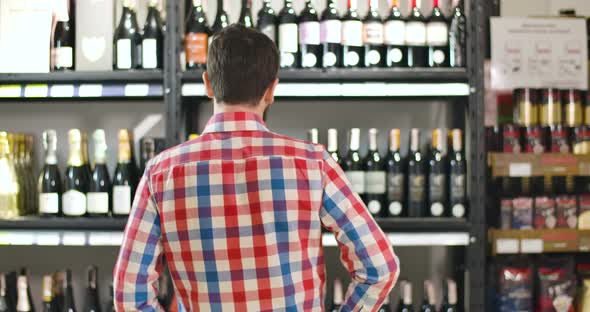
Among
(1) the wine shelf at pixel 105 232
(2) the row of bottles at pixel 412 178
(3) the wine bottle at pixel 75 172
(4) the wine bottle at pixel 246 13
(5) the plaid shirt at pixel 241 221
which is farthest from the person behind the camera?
(4) the wine bottle at pixel 246 13

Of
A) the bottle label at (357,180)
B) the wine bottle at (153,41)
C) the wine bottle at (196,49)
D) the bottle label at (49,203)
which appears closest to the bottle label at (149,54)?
the wine bottle at (153,41)

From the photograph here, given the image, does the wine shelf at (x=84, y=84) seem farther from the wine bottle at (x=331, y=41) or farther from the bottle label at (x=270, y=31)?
the wine bottle at (x=331, y=41)

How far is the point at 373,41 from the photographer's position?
2.55 meters

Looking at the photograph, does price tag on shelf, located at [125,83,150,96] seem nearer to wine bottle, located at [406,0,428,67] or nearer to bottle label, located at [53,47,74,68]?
bottle label, located at [53,47,74,68]

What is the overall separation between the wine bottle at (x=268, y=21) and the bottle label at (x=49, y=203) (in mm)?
1026

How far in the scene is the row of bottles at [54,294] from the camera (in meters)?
2.68

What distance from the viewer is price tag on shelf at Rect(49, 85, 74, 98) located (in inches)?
101

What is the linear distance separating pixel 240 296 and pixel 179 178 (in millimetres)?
254

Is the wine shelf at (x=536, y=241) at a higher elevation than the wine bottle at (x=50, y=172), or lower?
lower

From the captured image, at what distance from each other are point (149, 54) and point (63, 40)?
1.55 feet

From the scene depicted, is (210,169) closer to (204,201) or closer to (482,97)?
(204,201)

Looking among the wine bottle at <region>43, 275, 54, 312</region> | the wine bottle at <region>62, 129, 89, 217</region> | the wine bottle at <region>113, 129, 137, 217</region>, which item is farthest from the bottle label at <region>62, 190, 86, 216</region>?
the wine bottle at <region>43, 275, 54, 312</region>

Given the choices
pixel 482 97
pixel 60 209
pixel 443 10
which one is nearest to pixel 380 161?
pixel 482 97

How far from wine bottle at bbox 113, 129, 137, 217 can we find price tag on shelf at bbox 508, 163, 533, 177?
145cm
